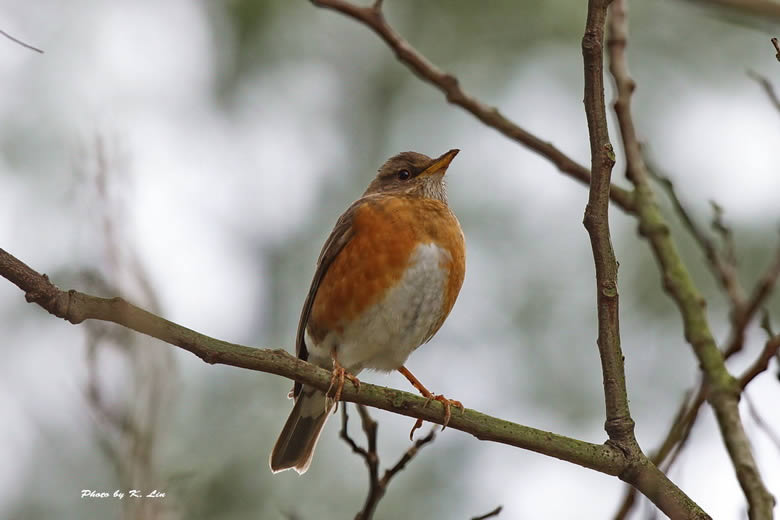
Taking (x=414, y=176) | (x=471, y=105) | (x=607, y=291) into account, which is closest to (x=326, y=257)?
(x=414, y=176)

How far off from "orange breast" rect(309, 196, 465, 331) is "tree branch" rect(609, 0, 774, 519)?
157cm

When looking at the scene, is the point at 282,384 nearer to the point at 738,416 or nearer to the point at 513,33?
the point at 513,33

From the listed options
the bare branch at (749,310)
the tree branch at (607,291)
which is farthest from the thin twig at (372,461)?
the bare branch at (749,310)

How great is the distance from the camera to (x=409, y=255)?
20.8ft

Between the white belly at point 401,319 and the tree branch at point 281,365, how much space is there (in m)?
2.03

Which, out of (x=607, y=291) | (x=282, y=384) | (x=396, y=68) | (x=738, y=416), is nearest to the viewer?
(x=607, y=291)

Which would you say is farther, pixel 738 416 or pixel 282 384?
pixel 282 384

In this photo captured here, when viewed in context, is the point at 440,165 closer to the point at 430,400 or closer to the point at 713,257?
the point at 713,257

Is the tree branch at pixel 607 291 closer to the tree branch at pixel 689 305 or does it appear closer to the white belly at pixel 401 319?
the tree branch at pixel 689 305

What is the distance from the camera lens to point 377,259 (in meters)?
6.30

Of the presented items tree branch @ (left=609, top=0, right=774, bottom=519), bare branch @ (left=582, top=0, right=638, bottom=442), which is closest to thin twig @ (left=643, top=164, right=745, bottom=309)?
tree branch @ (left=609, top=0, right=774, bottom=519)

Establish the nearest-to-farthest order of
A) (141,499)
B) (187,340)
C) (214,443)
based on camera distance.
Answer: (141,499) → (187,340) → (214,443)

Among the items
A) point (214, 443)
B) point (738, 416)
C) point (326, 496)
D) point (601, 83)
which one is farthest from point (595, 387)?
point (601, 83)

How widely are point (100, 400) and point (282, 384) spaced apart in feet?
25.0
